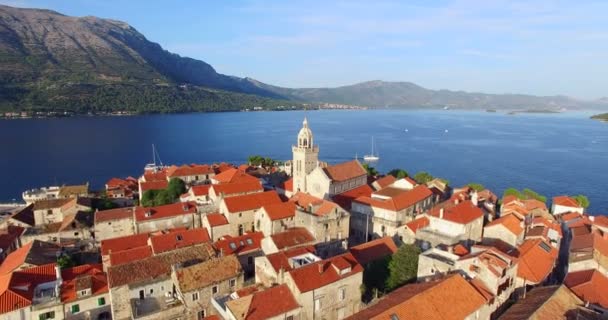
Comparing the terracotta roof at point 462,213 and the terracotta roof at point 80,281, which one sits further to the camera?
the terracotta roof at point 462,213

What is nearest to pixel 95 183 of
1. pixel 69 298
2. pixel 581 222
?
pixel 69 298

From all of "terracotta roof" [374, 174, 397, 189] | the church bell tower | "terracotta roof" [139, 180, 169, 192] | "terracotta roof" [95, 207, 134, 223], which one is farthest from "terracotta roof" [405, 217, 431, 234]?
"terracotta roof" [139, 180, 169, 192]

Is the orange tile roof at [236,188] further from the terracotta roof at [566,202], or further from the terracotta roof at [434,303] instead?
the terracotta roof at [566,202]

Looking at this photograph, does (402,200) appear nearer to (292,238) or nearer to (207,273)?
(292,238)

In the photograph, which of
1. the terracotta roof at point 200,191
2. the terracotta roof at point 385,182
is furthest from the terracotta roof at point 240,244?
the terracotta roof at point 385,182

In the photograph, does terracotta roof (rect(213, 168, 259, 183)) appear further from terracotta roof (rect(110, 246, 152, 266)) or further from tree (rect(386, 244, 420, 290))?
tree (rect(386, 244, 420, 290))

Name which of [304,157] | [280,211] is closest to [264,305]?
[280,211]
